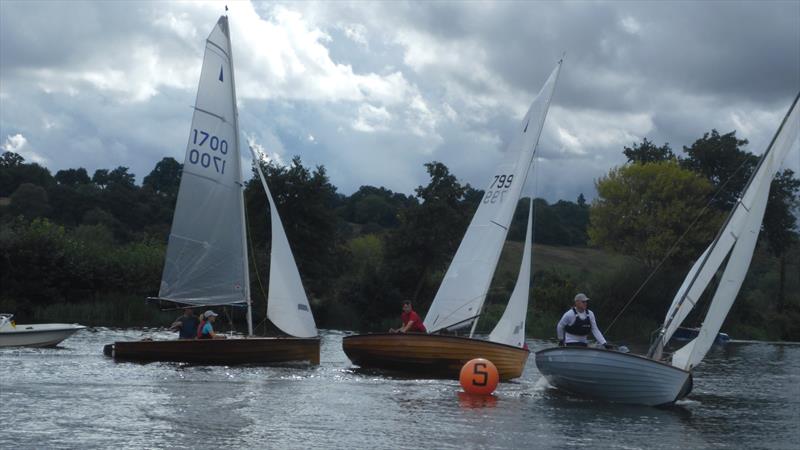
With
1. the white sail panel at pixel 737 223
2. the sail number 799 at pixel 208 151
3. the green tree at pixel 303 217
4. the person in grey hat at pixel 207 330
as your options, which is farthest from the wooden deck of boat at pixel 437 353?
the green tree at pixel 303 217

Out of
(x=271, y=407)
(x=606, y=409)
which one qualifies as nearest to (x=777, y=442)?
(x=606, y=409)

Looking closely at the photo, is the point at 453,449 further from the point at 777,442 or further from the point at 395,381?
the point at 395,381

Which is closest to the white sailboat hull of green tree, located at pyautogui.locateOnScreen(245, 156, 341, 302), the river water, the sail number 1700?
the river water

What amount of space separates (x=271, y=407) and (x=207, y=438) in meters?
3.52

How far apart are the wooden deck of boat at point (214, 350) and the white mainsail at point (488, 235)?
148 inches

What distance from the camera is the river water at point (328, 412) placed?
15.1 m

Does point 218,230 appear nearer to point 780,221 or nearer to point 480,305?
point 480,305

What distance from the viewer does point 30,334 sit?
30.1 m

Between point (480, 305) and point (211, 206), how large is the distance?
754 centimetres

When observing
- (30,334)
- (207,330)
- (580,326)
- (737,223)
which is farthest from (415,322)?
(30,334)

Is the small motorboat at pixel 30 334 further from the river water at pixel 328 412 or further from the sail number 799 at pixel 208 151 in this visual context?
the sail number 799 at pixel 208 151

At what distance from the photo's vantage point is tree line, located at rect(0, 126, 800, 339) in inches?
2015

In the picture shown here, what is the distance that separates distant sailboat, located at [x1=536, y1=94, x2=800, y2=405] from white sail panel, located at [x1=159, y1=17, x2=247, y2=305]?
32.4ft

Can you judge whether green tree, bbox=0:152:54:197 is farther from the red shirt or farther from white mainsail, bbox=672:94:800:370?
white mainsail, bbox=672:94:800:370
